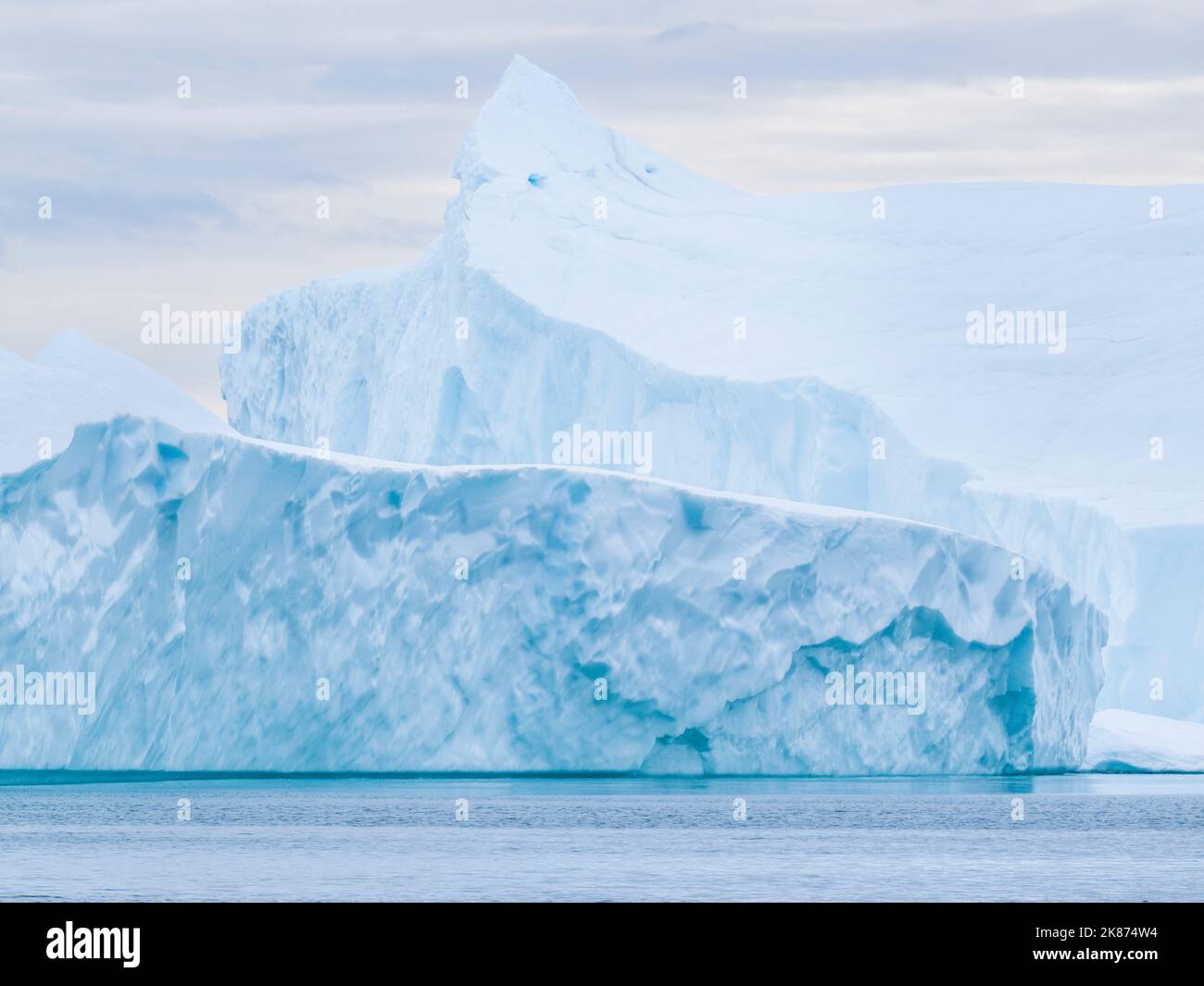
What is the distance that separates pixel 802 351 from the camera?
3519cm

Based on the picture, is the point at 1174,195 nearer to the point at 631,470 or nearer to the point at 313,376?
the point at 631,470

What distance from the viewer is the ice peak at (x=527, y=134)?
126 ft

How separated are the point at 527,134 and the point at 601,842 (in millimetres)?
21345

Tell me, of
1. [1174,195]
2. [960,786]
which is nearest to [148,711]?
[960,786]

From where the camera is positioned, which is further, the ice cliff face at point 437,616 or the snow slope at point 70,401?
the snow slope at point 70,401

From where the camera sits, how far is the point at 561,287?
35875 millimetres
